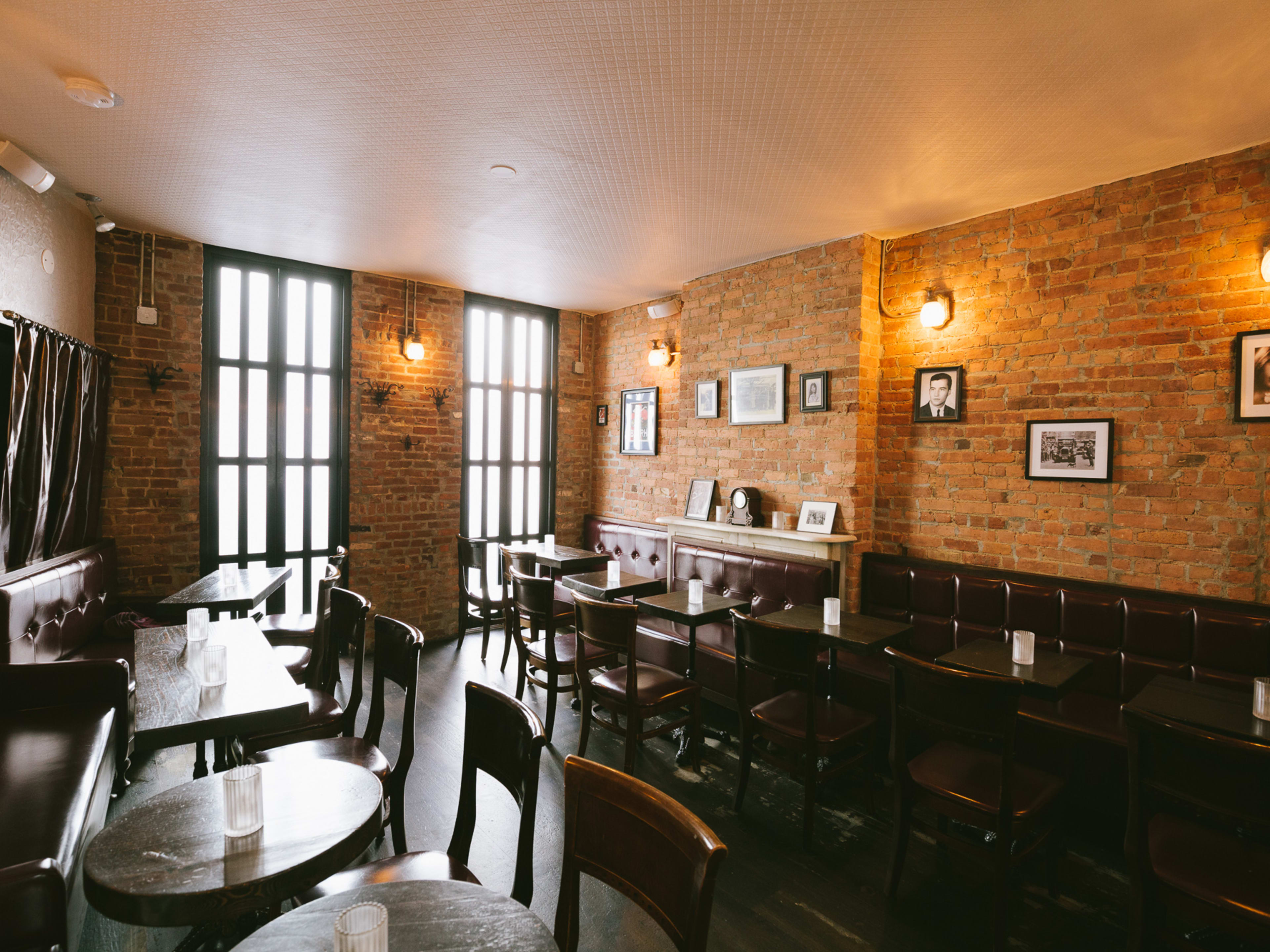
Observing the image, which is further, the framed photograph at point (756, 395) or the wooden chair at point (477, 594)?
the wooden chair at point (477, 594)

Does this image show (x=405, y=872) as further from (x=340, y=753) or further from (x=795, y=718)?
(x=795, y=718)

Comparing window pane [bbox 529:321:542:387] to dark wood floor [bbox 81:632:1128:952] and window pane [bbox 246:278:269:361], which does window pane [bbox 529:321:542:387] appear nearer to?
window pane [bbox 246:278:269:361]

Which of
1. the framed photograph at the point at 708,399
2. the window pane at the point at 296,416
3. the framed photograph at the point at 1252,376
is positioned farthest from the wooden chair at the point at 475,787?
the window pane at the point at 296,416

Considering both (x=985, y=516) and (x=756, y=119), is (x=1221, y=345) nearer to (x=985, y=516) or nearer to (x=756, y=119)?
(x=985, y=516)

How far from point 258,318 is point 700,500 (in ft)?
12.9

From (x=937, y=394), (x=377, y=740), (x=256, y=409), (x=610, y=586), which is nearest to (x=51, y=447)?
(x=256, y=409)

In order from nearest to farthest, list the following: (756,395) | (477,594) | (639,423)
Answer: (756,395), (477,594), (639,423)

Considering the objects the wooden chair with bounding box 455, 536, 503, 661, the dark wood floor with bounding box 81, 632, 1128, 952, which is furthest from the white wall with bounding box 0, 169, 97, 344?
the wooden chair with bounding box 455, 536, 503, 661

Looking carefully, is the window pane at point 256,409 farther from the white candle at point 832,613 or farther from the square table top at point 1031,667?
the square table top at point 1031,667

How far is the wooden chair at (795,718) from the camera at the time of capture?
2803 millimetres

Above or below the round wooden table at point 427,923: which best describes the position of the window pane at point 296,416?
above

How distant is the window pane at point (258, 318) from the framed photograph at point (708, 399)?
142 inches

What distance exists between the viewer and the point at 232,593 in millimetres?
3770

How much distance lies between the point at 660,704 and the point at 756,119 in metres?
2.89
